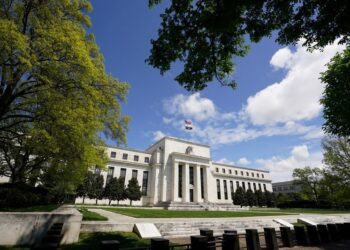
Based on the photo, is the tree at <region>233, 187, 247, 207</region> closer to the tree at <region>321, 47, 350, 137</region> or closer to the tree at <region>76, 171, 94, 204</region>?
the tree at <region>76, 171, 94, 204</region>

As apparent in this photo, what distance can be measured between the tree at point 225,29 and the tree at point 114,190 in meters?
38.5

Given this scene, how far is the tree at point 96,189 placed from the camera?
38972 mm

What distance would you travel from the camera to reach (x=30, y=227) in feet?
22.9

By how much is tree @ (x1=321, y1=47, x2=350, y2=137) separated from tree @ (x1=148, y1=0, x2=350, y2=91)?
27.8 ft

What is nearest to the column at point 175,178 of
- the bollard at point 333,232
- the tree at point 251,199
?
the tree at point 251,199

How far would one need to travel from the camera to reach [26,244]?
6.80 m

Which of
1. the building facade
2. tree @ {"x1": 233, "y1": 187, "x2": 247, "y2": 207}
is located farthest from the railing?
the building facade

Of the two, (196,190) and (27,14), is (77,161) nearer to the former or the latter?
(27,14)

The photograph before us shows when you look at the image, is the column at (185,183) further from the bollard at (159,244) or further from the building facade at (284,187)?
the building facade at (284,187)

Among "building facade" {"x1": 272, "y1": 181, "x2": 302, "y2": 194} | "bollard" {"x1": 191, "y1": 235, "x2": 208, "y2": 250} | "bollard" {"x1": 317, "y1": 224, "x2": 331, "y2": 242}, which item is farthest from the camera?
"building facade" {"x1": 272, "y1": 181, "x2": 302, "y2": 194}

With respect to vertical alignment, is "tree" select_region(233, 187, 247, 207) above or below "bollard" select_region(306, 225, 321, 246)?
above

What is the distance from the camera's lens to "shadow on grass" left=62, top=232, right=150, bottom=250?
23.1 ft

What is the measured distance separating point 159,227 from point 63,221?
5.04 meters

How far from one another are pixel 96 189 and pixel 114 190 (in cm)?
376
